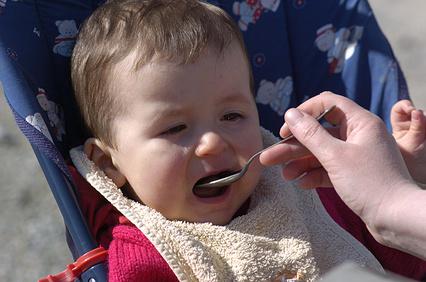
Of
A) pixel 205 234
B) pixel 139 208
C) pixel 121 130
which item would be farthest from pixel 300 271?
pixel 121 130

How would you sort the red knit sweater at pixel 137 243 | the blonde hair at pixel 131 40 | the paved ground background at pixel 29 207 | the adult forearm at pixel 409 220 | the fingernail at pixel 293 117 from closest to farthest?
the adult forearm at pixel 409 220 → the fingernail at pixel 293 117 → the red knit sweater at pixel 137 243 → the blonde hair at pixel 131 40 → the paved ground background at pixel 29 207

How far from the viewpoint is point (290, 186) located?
68.9 inches

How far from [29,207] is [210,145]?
1.78 m

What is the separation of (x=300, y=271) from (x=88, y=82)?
1.89 feet

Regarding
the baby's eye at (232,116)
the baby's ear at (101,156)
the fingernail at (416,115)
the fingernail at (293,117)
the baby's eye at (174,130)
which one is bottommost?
the fingernail at (416,115)

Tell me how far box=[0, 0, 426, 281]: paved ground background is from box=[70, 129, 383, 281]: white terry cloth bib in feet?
4.18

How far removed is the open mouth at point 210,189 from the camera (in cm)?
156

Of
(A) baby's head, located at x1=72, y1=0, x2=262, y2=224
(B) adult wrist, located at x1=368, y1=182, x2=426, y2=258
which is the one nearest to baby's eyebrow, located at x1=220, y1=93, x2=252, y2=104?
(A) baby's head, located at x1=72, y1=0, x2=262, y2=224

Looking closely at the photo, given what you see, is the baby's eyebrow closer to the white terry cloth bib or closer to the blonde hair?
the blonde hair

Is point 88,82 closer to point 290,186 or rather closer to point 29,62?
point 29,62

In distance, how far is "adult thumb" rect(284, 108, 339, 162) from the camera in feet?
4.04

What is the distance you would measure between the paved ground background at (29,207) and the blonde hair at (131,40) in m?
1.29

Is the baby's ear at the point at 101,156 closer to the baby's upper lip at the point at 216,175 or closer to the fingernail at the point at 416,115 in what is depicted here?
the baby's upper lip at the point at 216,175

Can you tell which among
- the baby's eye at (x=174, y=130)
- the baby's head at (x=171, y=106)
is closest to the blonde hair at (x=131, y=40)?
the baby's head at (x=171, y=106)
